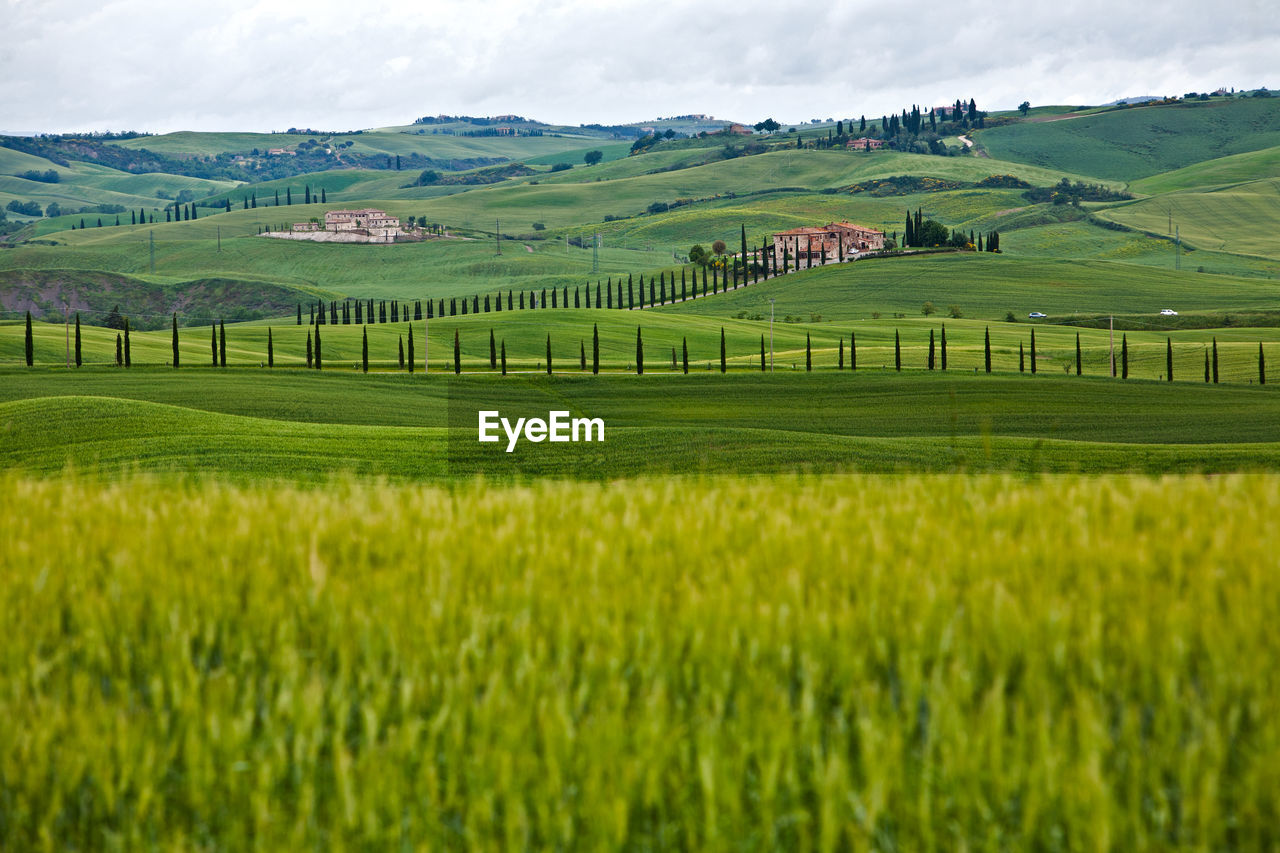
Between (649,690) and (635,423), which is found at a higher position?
(635,423)

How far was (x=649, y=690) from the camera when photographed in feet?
17.0

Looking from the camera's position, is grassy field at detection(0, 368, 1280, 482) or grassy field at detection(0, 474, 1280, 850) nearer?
grassy field at detection(0, 474, 1280, 850)

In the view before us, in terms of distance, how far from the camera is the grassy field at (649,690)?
4.58 metres

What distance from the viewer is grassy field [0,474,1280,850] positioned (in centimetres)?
458

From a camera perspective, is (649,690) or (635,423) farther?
(635,423)

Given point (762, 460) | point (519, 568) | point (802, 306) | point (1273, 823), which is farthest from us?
point (802, 306)

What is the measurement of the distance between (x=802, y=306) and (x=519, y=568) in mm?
165366

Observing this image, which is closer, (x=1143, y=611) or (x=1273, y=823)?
(x=1273, y=823)

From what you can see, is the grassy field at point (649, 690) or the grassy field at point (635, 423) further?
the grassy field at point (635, 423)

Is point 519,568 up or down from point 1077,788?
up

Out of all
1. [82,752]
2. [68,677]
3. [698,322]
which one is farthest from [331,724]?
[698,322]

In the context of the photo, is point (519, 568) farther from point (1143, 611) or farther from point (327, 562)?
point (1143, 611)

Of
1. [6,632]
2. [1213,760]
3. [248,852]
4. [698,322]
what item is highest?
[698,322]

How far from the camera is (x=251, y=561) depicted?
21.9 ft
